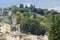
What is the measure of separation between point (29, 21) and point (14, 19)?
42.7 feet

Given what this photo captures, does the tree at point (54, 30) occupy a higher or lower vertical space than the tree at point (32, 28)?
higher

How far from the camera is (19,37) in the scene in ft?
154

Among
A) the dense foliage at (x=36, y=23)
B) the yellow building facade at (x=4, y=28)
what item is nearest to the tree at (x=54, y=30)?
the dense foliage at (x=36, y=23)

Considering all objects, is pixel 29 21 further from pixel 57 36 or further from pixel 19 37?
pixel 57 36

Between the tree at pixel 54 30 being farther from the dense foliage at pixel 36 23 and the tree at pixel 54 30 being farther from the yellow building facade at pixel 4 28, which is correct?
the yellow building facade at pixel 4 28

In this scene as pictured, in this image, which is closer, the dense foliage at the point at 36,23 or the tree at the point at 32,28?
the dense foliage at the point at 36,23

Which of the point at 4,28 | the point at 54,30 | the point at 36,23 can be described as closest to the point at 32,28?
the point at 36,23

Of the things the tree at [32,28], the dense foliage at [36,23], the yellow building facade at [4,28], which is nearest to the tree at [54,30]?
the dense foliage at [36,23]

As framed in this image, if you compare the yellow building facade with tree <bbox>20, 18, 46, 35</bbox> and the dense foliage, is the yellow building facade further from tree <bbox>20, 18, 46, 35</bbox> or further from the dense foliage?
tree <bbox>20, 18, 46, 35</bbox>

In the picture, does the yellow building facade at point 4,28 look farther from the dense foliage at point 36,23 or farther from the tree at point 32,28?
the tree at point 32,28

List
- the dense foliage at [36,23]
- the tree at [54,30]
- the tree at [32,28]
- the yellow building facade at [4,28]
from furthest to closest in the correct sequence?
the yellow building facade at [4,28] → the tree at [32,28] → the dense foliage at [36,23] → the tree at [54,30]

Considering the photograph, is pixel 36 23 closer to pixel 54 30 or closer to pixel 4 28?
pixel 4 28

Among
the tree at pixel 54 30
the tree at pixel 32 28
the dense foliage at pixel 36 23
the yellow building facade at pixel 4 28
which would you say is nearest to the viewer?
the tree at pixel 54 30

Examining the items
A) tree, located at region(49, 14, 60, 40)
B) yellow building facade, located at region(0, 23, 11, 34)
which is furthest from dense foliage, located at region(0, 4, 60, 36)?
yellow building facade, located at region(0, 23, 11, 34)
